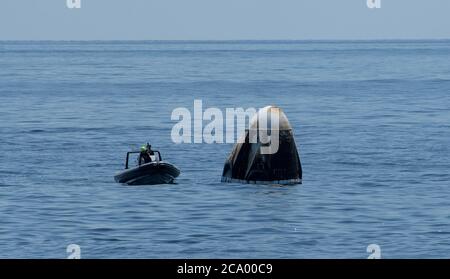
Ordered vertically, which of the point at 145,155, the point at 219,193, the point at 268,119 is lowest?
the point at 219,193

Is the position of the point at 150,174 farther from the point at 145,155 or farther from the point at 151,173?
the point at 145,155

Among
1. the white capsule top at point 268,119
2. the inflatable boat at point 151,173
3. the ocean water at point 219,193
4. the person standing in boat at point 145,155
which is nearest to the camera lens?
the ocean water at point 219,193

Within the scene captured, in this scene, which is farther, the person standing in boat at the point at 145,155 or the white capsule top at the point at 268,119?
the person standing in boat at the point at 145,155

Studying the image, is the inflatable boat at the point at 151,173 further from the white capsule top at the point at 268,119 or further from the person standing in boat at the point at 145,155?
the white capsule top at the point at 268,119

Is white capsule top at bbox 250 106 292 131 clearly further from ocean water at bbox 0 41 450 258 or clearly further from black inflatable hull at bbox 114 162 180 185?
black inflatable hull at bbox 114 162 180 185

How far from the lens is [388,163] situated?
57.8 meters

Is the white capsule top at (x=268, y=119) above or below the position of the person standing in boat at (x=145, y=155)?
above

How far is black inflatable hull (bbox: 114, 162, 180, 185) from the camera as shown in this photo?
47000 mm

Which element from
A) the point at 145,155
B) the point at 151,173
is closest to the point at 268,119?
the point at 151,173

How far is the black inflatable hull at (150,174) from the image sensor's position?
4700cm

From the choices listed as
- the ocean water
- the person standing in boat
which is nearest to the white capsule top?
the ocean water

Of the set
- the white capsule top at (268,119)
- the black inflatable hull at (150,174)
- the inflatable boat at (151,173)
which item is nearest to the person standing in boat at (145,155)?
the inflatable boat at (151,173)

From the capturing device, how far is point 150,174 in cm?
4716
